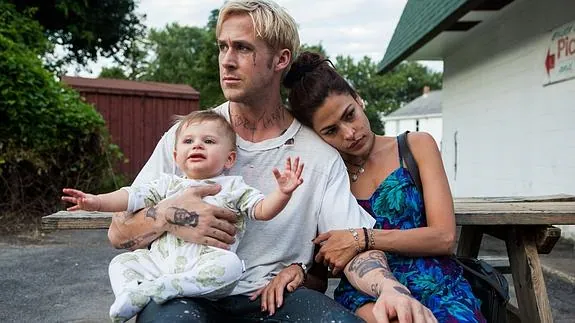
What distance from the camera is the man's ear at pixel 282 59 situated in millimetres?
2414

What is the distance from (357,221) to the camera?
7.54ft

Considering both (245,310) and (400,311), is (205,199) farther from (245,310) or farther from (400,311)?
(400,311)

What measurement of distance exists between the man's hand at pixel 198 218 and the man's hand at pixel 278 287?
0.22 meters

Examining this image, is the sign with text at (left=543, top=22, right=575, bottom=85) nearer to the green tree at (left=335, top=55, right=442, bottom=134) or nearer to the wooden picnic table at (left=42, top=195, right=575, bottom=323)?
the wooden picnic table at (left=42, top=195, right=575, bottom=323)

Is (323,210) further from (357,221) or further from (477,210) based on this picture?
(477,210)

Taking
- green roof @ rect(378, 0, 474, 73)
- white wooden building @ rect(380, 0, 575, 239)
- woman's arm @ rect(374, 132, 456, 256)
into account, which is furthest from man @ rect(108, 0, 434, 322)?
green roof @ rect(378, 0, 474, 73)

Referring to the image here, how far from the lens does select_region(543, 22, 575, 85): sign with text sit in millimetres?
7062

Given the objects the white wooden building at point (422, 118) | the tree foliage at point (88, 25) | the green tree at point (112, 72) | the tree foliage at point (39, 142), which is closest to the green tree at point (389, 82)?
the white wooden building at point (422, 118)

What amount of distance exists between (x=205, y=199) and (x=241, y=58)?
53 centimetres

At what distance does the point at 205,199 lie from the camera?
7.17 feet

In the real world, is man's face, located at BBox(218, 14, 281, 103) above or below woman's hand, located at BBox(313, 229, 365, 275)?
above

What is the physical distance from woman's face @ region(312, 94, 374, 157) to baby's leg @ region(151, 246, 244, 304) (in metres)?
0.71

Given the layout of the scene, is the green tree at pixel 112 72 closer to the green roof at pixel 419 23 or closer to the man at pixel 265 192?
the green roof at pixel 419 23

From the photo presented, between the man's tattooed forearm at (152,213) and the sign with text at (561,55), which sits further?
the sign with text at (561,55)
